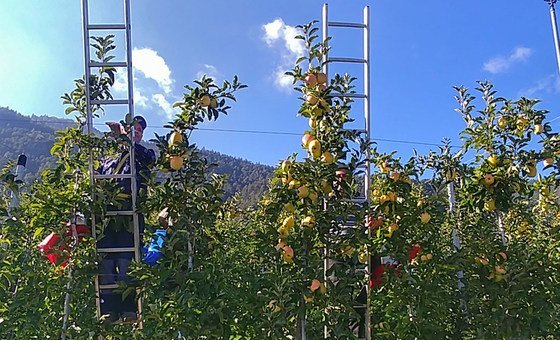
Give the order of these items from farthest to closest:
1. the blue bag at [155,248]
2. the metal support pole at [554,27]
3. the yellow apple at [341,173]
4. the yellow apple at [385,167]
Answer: the metal support pole at [554,27], the yellow apple at [385,167], the yellow apple at [341,173], the blue bag at [155,248]

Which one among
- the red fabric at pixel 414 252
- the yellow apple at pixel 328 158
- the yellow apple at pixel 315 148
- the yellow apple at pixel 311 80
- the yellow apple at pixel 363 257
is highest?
the yellow apple at pixel 311 80

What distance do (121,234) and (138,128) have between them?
0.57 m

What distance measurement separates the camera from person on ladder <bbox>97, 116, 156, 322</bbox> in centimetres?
251

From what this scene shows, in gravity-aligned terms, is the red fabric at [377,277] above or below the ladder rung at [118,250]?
below

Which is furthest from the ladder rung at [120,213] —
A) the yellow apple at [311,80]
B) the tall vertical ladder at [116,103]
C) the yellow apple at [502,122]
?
the yellow apple at [502,122]

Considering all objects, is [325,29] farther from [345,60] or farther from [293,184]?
[293,184]

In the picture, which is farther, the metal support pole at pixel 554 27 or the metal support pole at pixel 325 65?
the metal support pole at pixel 554 27

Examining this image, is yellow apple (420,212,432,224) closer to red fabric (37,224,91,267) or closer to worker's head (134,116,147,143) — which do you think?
worker's head (134,116,147,143)

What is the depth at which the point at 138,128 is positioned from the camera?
2705 mm

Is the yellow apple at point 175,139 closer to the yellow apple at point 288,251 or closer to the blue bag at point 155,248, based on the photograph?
the blue bag at point 155,248

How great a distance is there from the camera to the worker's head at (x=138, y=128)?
8.48ft

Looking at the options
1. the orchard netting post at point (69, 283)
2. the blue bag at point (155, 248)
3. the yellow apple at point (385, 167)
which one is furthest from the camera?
the yellow apple at point (385, 167)

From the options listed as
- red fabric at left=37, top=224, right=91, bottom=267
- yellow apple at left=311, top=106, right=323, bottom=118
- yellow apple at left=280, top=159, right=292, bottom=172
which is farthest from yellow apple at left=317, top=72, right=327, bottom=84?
red fabric at left=37, top=224, right=91, bottom=267

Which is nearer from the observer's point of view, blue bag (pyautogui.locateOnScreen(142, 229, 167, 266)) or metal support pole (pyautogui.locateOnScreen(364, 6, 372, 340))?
blue bag (pyautogui.locateOnScreen(142, 229, 167, 266))
